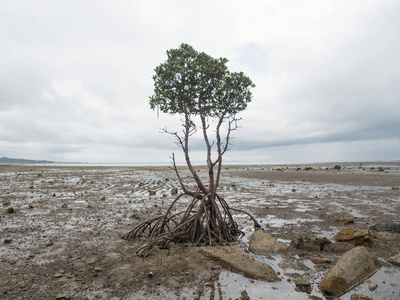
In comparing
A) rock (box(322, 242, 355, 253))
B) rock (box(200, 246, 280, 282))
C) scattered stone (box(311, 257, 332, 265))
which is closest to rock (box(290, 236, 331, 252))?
rock (box(322, 242, 355, 253))

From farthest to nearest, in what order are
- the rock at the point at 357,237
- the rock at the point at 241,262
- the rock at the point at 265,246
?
the rock at the point at 357,237, the rock at the point at 265,246, the rock at the point at 241,262

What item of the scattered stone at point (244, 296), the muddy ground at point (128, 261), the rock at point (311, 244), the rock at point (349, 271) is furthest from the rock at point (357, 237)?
the scattered stone at point (244, 296)

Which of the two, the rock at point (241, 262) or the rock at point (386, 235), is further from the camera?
the rock at point (386, 235)

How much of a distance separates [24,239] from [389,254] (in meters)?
12.3

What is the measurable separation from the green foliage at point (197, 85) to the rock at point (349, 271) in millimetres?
6004

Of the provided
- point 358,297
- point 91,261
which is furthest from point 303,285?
point 91,261

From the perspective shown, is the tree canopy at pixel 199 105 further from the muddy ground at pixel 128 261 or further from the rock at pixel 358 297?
the rock at pixel 358 297

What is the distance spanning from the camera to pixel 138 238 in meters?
8.96

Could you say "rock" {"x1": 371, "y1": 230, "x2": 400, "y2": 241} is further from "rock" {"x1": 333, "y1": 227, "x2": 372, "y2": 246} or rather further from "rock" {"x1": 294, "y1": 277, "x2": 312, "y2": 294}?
"rock" {"x1": 294, "y1": 277, "x2": 312, "y2": 294}

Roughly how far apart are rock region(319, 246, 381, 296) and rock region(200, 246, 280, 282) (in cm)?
114

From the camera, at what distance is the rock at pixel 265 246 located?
751cm

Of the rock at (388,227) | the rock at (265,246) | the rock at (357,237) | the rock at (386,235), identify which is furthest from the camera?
the rock at (388,227)

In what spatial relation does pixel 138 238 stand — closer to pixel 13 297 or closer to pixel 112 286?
pixel 112 286

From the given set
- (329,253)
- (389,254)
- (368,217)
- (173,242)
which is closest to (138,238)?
(173,242)
